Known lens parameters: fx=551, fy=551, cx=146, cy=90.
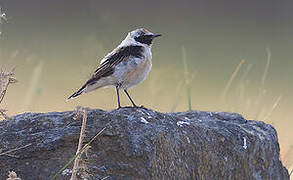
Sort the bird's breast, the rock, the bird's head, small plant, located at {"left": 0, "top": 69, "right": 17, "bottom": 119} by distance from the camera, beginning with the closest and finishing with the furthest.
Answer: small plant, located at {"left": 0, "top": 69, "right": 17, "bottom": 119}, the rock, the bird's breast, the bird's head

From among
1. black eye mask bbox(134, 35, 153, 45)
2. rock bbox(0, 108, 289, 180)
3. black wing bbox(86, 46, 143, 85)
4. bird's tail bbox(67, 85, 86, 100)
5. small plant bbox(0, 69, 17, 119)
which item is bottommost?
rock bbox(0, 108, 289, 180)

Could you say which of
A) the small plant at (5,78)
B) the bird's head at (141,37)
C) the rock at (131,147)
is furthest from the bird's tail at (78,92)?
the small plant at (5,78)

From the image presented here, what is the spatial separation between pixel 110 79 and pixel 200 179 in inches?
62.2

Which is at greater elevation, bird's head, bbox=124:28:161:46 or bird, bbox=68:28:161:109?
bird's head, bbox=124:28:161:46

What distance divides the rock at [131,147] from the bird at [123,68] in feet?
3.29

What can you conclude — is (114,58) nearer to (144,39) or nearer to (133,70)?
(133,70)

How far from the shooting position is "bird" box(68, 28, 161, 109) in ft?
15.7

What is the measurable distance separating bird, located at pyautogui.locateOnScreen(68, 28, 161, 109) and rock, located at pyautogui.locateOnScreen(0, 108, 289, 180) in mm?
1002

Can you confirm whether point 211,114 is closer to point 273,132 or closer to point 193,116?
point 193,116

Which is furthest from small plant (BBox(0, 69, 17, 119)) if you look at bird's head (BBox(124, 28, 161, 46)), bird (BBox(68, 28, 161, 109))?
bird's head (BBox(124, 28, 161, 46))

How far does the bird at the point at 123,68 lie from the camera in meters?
4.79

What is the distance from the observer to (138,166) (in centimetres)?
323

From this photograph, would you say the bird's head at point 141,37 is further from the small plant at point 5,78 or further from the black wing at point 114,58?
the small plant at point 5,78

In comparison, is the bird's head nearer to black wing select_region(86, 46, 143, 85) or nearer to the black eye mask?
the black eye mask
